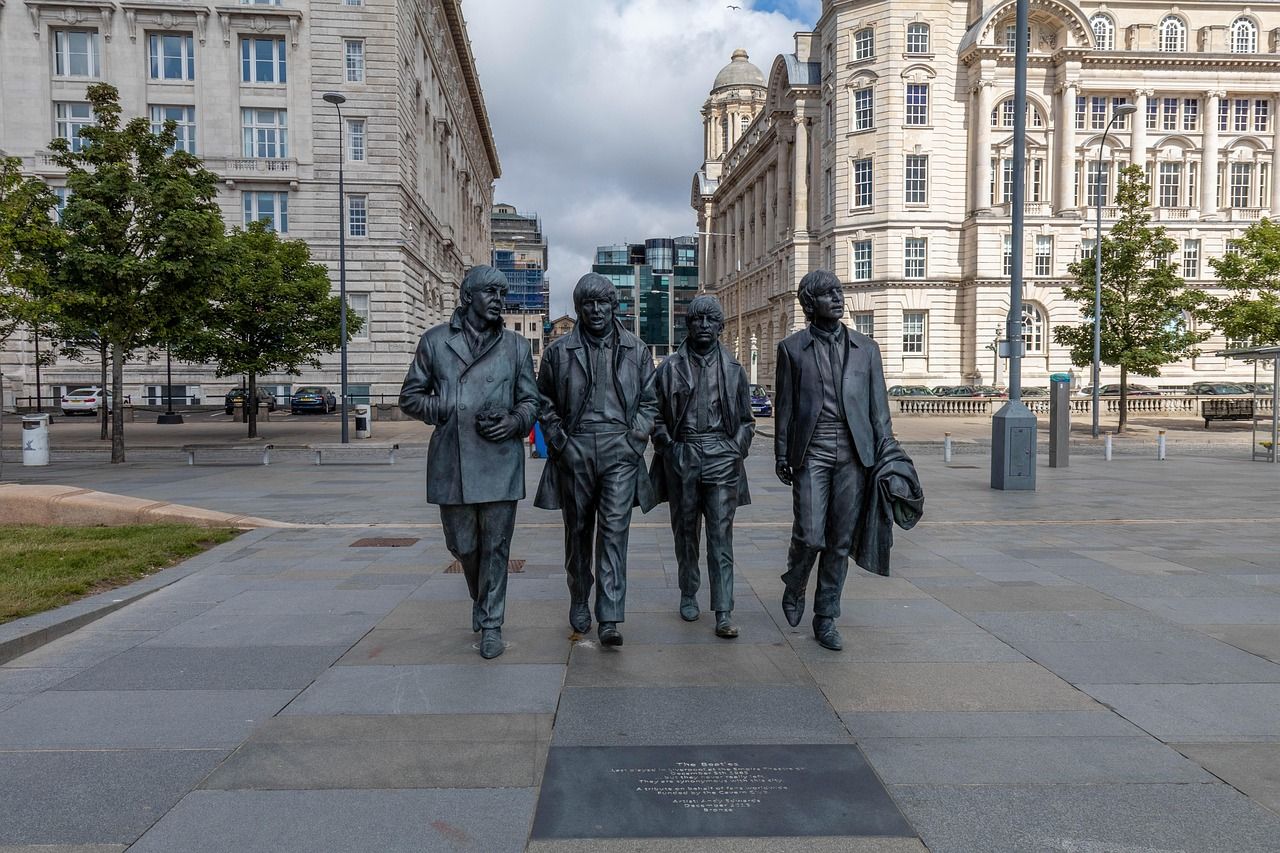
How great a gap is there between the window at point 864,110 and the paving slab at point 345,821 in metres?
58.0

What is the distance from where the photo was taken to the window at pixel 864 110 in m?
55.3

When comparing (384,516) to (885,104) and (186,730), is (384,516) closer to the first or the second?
(186,730)

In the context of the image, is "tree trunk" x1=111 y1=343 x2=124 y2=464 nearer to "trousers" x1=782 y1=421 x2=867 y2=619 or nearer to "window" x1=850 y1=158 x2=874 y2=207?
"trousers" x1=782 y1=421 x2=867 y2=619

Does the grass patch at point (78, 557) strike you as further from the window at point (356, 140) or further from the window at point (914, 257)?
the window at point (914, 257)

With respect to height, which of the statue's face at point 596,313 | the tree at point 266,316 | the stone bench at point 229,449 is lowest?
the stone bench at point 229,449

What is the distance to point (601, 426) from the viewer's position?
514 centimetres

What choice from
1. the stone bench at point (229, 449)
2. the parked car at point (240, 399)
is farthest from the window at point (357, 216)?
the stone bench at point (229, 449)

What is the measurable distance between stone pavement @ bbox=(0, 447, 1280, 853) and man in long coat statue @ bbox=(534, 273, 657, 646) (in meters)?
0.61

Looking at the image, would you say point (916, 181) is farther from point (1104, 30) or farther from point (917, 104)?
point (1104, 30)

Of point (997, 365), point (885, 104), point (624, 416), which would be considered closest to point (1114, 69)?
point (885, 104)

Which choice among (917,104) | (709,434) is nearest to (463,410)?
(709,434)

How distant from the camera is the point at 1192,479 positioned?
15.6 meters

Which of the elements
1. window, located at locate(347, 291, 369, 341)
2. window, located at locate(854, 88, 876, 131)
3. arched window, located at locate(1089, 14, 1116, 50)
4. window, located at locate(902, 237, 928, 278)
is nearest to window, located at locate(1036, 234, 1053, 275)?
window, located at locate(902, 237, 928, 278)

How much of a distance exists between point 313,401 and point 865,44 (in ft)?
133
